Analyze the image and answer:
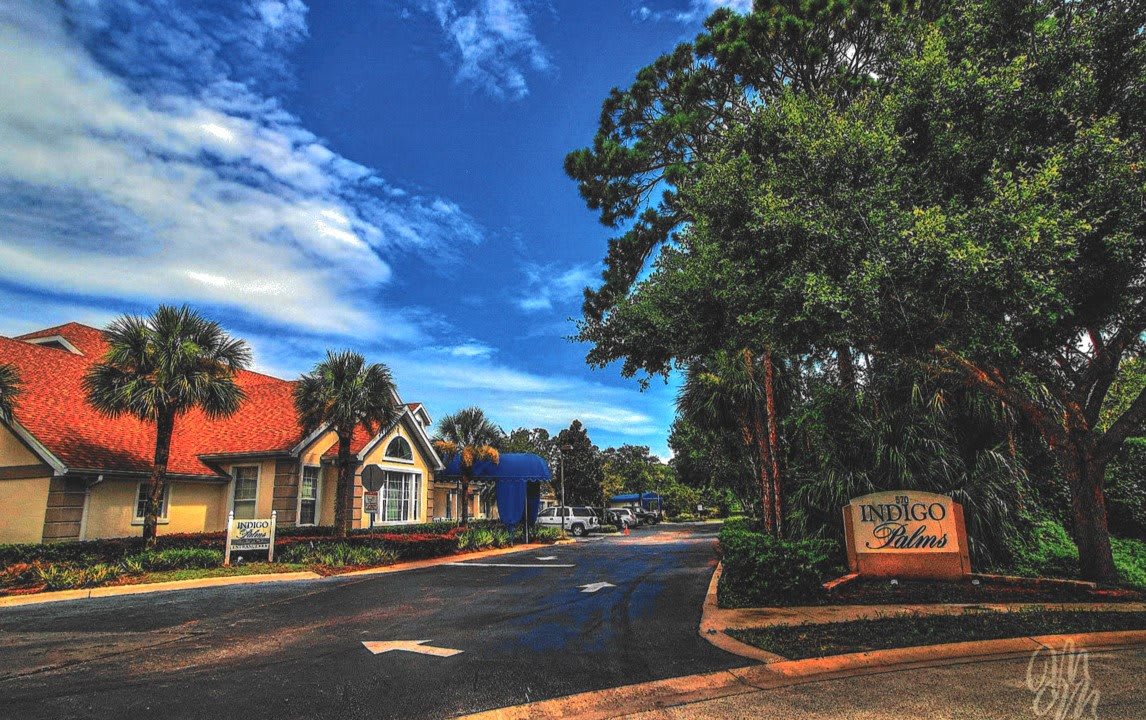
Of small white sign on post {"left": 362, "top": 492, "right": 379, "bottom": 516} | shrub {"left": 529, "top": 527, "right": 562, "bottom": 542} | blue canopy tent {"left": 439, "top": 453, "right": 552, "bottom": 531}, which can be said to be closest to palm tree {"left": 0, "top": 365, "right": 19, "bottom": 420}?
small white sign on post {"left": 362, "top": 492, "right": 379, "bottom": 516}

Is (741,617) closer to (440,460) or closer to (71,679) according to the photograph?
(71,679)

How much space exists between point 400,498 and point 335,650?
762 inches

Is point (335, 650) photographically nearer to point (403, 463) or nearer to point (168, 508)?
point (168, 508)

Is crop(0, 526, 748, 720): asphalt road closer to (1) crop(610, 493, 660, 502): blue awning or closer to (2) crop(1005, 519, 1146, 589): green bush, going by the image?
(2) crop(1005, 519, 1146, 589): green bush

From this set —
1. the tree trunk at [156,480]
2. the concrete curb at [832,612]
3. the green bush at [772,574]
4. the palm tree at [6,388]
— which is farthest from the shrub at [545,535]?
the concrete curb at [832,612]

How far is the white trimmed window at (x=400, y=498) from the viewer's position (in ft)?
80.5

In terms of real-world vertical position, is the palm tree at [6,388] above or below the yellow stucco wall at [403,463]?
above

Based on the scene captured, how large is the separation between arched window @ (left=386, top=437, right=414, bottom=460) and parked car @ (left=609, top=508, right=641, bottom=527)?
753 inches

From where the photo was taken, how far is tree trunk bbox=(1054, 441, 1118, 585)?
31.4 feet

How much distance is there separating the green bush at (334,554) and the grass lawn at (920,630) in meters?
11.8

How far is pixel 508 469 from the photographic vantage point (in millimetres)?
28172

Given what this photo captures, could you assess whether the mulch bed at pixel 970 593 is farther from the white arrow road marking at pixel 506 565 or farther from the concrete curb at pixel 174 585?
the concrete curb at pixel 174 585

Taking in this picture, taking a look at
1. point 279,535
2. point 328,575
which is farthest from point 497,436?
point 328,575

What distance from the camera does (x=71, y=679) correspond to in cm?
591
